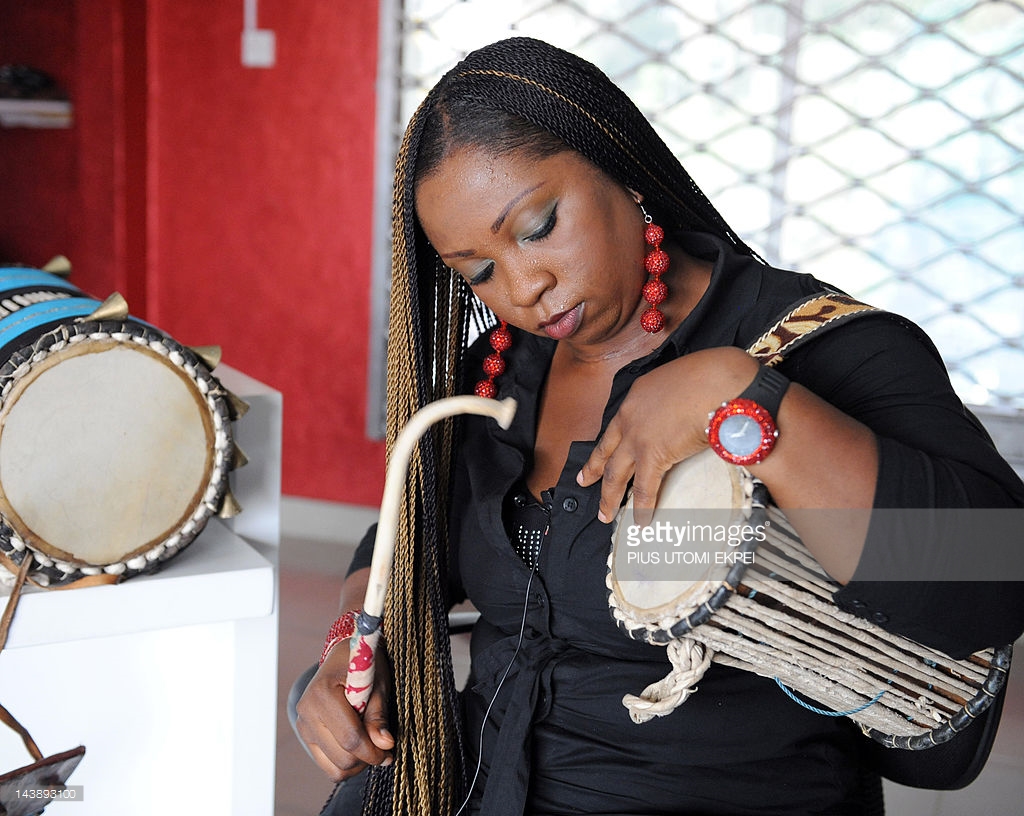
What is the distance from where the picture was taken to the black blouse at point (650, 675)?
1.13 metres

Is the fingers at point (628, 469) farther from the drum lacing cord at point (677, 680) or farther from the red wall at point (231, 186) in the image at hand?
the red wall at point (231, 186)

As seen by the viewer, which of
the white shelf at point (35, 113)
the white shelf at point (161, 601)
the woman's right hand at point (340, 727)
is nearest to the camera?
the white shelf at point (161, 601)

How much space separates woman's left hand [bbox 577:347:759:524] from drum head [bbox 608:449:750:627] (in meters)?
0.02

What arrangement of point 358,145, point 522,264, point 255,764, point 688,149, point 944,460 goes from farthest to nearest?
point 358,145
point 688,149
point 255,764
point 522,264
point 944,460

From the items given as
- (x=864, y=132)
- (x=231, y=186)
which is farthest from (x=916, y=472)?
(x=231, y=186)

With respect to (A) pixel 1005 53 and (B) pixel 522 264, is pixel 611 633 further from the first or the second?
A: (A) pixel 1005 53

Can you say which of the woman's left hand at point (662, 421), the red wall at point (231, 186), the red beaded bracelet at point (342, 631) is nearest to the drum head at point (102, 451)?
the red beaded bracelet at point (342, 631)

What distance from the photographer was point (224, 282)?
448cm

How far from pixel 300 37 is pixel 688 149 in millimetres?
1565

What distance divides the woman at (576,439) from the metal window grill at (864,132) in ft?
7.95

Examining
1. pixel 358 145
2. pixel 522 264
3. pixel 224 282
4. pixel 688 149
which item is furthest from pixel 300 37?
pixel 522 264

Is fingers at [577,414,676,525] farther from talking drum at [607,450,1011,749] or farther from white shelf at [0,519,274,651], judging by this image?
white shelf at [0,519,274,651]

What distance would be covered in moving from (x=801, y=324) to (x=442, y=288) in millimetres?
532

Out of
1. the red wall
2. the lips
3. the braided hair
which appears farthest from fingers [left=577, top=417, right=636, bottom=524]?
the red wall
